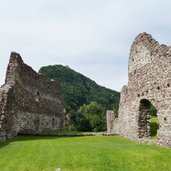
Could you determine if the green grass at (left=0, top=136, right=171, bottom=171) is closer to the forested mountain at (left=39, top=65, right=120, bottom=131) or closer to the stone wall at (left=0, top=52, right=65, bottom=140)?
the stone wall at (left=0, top=52, right=65, bottom=140)

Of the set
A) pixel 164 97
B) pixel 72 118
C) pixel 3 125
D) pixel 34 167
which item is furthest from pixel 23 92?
pixel 72 118

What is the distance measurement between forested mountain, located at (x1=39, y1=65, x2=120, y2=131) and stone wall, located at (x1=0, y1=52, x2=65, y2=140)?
132 ft

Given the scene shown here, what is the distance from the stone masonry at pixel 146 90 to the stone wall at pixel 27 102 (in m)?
8.57

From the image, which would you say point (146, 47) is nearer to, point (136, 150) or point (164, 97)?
point (164, 97)

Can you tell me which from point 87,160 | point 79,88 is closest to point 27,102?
point 87,160

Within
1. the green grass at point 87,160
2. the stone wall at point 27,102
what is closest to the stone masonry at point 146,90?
the green grass at point 87,160

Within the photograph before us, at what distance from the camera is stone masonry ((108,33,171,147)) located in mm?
19531

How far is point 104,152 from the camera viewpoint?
1584 centimetres

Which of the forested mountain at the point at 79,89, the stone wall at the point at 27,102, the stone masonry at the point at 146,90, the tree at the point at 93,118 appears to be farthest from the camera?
the forested mountain at the point at 79,89

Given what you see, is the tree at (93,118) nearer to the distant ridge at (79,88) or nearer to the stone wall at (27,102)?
the stone wall at (27,102)

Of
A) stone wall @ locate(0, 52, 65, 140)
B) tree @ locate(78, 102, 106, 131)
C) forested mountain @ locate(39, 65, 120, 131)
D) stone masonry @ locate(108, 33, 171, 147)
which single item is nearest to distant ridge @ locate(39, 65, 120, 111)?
forested mountain @ locate(39, 65, 120, 131)

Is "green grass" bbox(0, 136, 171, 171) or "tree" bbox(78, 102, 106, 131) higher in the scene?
"tree" bbox(78, 102, 106, 131)

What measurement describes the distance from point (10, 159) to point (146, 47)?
12188 mm

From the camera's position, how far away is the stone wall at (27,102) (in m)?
23.9
